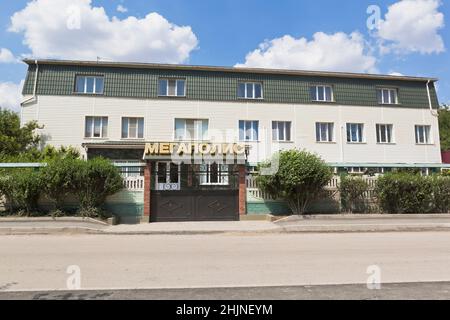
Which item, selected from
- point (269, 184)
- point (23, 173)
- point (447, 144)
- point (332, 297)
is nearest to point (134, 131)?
point (23, 173)

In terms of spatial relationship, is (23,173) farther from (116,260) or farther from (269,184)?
(269,184)

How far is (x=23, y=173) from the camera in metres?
13.5

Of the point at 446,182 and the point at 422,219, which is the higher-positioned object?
the point at 446,182

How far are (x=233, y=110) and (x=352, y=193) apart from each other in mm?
11373

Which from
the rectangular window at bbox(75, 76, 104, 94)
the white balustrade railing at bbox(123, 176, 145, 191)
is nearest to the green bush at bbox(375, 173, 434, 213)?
the white balustrade railing at bbox(123, 176, 145, 191)

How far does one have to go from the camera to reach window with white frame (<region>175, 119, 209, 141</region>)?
23578 mm

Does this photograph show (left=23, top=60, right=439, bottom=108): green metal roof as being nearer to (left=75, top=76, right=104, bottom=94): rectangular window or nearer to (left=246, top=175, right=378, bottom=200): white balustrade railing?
(left=75, top=76, right=104, bottom=94): rectangular window

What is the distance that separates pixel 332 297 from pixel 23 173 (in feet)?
42.3

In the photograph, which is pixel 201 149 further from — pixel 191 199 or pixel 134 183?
pixel 134 183

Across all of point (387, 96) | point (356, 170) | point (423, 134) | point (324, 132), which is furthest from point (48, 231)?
point (423, 134)

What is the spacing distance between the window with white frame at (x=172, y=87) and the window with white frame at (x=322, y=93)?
9.36m

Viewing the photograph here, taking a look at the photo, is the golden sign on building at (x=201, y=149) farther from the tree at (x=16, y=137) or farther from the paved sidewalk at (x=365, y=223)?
the tree at (x=16, y=137)

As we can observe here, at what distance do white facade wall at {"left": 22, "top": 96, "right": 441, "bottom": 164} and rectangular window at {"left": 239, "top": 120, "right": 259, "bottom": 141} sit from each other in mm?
309

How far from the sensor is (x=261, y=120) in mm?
24297
